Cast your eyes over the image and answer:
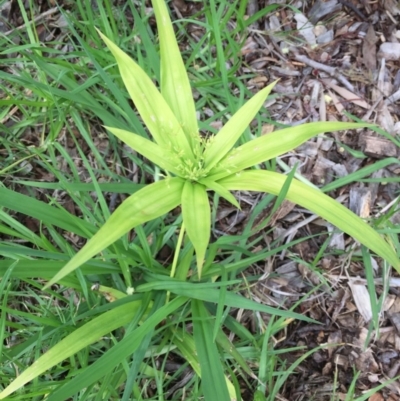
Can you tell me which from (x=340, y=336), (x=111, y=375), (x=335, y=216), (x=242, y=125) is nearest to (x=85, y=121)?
(x=242, y=125)

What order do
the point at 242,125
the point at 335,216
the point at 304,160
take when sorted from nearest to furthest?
the point at 335,216, the point at 242,125, the point at 304,160

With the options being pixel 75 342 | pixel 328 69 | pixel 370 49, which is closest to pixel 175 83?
pixel 75 342

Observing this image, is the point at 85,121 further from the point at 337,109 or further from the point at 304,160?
the point at 337,109

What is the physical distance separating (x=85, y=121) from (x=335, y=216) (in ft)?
2.74

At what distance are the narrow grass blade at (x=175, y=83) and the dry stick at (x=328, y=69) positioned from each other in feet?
2.08

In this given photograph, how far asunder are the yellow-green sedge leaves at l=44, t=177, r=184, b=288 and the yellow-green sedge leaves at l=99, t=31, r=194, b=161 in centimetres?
9

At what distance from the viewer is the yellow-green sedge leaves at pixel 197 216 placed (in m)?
0.80

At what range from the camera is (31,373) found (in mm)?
854

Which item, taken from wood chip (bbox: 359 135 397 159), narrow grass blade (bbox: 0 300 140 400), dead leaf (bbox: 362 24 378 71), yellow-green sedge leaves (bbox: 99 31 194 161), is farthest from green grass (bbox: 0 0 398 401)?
dead leaf (bbox: 362 24 378 71)

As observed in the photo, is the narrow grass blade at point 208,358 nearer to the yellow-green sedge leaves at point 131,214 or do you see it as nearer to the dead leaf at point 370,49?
the yellow-green sedge leaves at point 131,214

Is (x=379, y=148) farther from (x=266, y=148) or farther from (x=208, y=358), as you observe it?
(x=208, y=358)

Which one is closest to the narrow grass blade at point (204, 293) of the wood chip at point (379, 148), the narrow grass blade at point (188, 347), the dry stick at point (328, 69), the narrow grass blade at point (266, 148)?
the narrow grass blade at point (188, 347)

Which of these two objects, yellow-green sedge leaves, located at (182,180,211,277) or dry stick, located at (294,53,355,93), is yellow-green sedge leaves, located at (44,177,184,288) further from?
dry stick, located at (294,53,355,93)

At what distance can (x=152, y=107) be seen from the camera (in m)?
0.92
